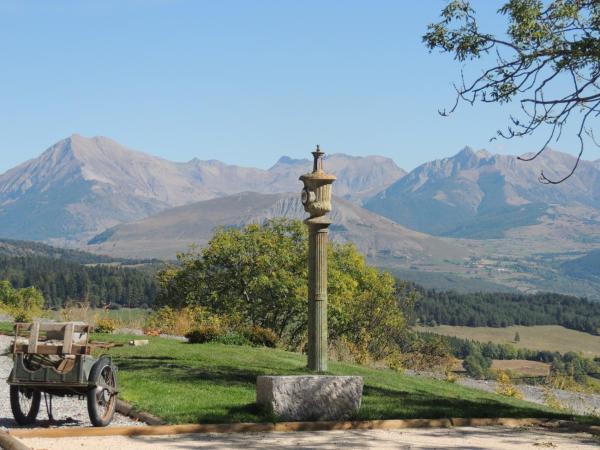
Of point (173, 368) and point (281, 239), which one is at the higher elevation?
point (281, 239)

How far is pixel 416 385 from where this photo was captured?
2142 centimetres

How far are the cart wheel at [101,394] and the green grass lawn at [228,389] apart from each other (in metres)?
0.88

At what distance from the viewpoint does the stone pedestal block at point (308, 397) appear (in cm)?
1344

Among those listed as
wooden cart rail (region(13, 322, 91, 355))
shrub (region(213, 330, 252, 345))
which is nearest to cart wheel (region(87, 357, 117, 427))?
wooden cart rail (region(13, 322, 91, 355))

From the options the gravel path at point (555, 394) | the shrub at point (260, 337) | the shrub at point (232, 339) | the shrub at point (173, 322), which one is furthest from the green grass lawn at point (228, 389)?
the gravel path at point (555, 394)

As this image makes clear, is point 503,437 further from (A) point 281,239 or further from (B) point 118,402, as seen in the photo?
(A) point 281,239

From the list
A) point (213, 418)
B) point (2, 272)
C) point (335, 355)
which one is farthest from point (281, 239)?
point (2, 272)

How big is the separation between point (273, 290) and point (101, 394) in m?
31.6

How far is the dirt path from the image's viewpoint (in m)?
11.2

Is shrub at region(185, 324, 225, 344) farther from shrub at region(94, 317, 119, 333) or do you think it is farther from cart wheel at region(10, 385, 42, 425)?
cart wheel at region(10, 385, 42, 425)

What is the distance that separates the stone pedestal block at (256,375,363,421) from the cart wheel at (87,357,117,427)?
2.41 m

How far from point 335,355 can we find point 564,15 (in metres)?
17.7

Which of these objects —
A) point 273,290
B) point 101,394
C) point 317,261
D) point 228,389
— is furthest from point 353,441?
point 273,290

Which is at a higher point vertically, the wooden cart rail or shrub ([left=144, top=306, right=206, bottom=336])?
the wooden cart rail
